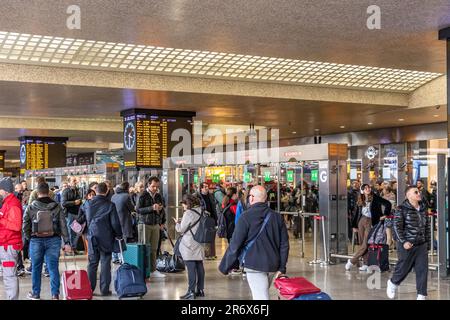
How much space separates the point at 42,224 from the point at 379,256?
21.3 feet

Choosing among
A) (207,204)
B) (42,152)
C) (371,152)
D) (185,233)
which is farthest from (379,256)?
(42,152)

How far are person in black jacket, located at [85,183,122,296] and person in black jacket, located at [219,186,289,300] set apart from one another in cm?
380

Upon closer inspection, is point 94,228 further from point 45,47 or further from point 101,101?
point 101,101

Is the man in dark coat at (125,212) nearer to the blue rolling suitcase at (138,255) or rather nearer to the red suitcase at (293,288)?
the blue rolling suitcase at (138,255)

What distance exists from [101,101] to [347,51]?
325 inches

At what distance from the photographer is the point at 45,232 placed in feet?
31.6

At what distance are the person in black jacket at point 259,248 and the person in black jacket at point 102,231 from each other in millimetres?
3798

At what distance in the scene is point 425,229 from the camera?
941 cm

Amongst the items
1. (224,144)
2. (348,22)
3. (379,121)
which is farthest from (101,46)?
(224,144)

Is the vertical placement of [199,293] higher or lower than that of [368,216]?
lower

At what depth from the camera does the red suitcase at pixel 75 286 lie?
928cm

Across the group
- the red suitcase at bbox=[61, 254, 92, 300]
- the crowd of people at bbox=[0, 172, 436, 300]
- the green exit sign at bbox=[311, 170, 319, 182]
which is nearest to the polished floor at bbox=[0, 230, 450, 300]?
the crowd of people at bbox=[0, 172, 436, 300]

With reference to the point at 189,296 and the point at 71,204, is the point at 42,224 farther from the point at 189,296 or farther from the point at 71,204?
the point at 71,204

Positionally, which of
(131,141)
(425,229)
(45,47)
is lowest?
(425,229)
